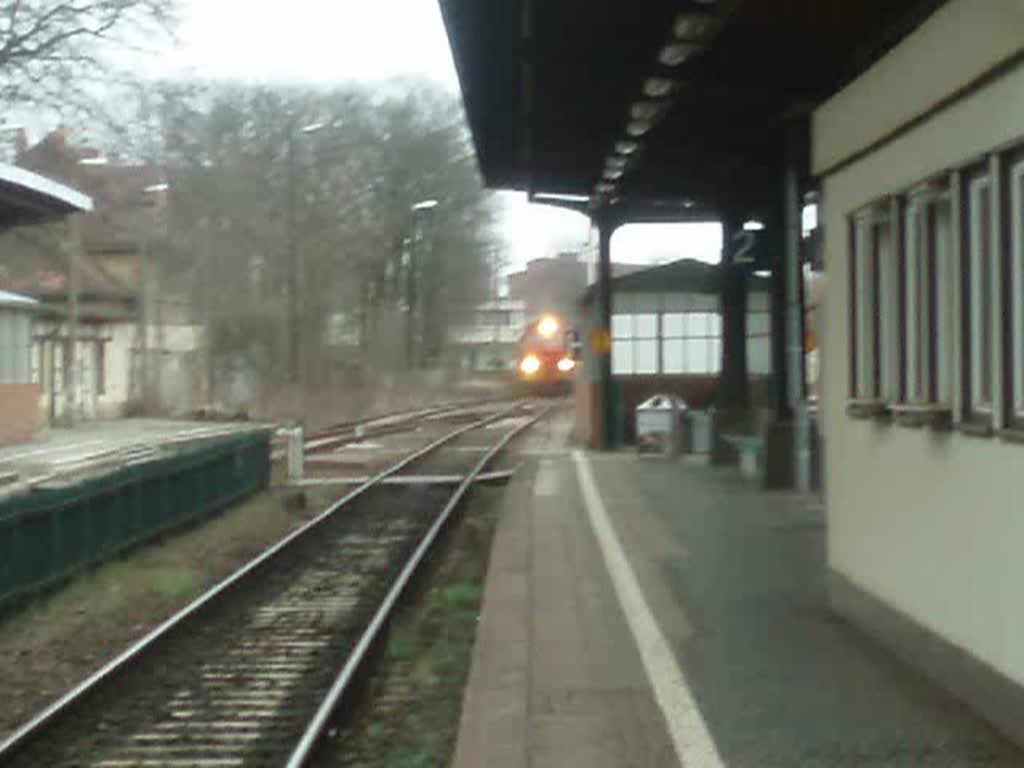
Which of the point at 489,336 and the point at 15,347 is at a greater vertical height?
the point at 489,336

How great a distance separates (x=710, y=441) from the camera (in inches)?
1121

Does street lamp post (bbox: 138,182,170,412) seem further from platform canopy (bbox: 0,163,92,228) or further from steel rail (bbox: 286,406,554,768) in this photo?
steel rail (bbox: 286,406,554,768)

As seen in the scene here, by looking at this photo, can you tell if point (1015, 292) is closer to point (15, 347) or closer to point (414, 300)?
point (15, 347)

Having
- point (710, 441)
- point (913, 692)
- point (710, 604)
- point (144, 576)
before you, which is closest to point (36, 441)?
point (710, 441)

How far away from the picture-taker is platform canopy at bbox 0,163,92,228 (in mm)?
22312

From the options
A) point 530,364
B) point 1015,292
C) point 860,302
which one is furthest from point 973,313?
point 530,364

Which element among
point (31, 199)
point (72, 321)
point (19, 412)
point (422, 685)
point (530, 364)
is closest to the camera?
point (422, 685)

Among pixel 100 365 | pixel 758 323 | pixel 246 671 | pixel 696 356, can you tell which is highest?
pixel 758 323

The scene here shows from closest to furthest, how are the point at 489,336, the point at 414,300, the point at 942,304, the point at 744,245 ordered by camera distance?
1. the point at 942,304
2. the point at 744,245
3. the point at 414,300
4. the point at 489,336

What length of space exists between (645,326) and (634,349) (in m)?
0.52

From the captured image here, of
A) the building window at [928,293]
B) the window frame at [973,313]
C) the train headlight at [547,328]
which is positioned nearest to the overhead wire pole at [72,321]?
the building window at [928,293]

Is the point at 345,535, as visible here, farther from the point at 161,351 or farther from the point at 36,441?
the point at 161,351

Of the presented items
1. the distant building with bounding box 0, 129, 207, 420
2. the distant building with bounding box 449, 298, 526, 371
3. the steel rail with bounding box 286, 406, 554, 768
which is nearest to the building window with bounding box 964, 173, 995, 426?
the steel rail with bounding box 286, 406, 554, 768

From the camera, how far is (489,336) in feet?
323
